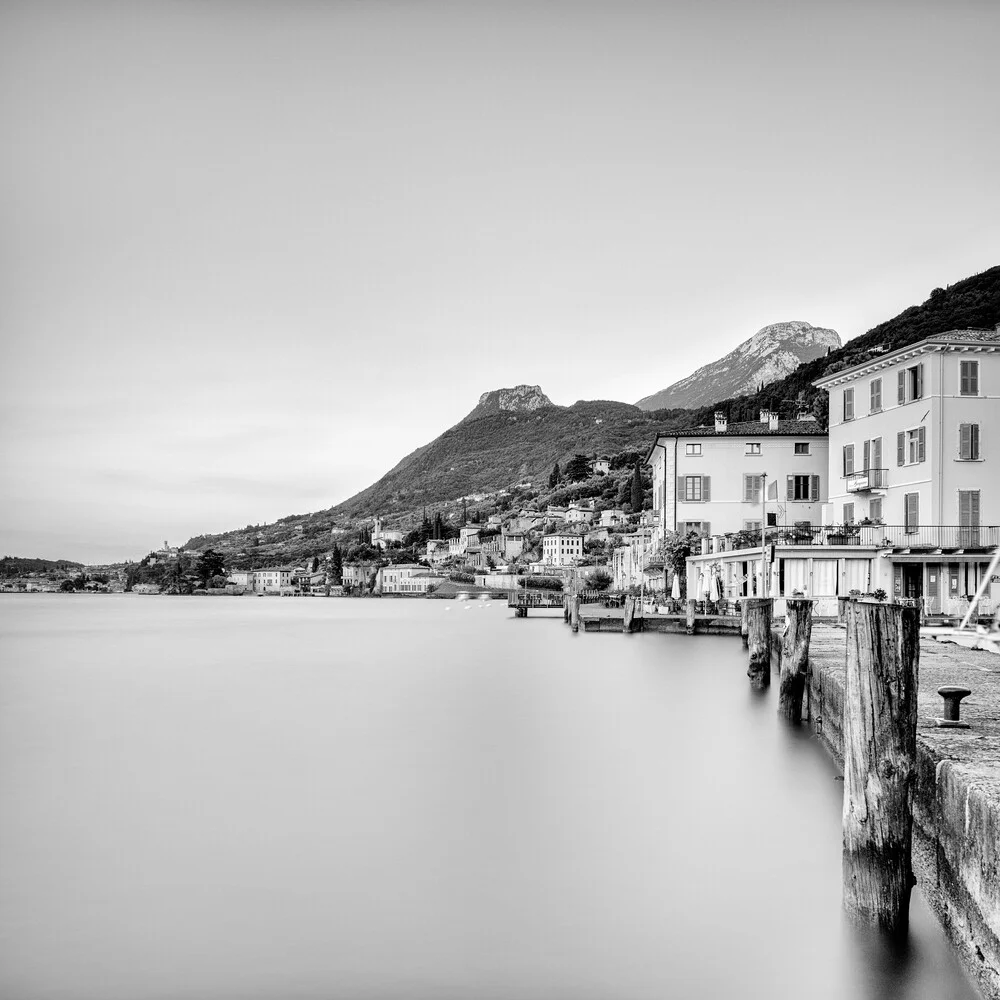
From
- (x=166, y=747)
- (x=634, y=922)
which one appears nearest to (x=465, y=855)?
(x=634, y=922)

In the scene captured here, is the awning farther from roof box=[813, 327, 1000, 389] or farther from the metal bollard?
the metal bollard

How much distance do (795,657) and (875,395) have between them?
79.8ft

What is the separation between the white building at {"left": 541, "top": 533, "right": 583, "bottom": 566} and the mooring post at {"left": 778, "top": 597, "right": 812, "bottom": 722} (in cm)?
14736

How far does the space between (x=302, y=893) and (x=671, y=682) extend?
21.2m

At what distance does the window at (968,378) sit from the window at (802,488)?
1341cm

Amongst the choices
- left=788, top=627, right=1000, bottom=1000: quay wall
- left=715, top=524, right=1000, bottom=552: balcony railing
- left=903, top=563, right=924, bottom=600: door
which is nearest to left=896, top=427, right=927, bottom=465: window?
left=715, top=524, right=1000, bottom=552: balcony railing

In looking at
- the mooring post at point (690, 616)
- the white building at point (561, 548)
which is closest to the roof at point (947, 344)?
the mooring post at point (690, 616)

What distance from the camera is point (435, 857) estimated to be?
12.1 metres

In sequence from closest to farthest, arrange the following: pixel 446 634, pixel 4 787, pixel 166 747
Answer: pixel 4 787 < pixel 166 747 < pixel 446 634

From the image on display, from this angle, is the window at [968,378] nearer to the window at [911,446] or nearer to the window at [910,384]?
the window at [910,384]

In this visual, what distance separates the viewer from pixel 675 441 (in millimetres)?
50688

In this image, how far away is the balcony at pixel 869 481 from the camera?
39.4 meters

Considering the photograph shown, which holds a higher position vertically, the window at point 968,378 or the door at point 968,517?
the window at point 968,378

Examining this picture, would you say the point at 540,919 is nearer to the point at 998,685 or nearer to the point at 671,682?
the point at 998,685
